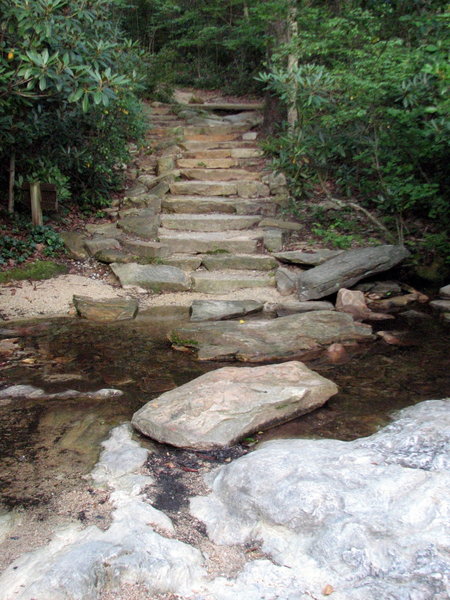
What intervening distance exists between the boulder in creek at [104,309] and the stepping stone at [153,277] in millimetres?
648

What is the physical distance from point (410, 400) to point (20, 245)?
4607 millimetres

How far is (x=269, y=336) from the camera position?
4414mm

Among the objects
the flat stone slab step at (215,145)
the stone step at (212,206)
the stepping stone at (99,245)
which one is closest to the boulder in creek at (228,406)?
the stepping stone at (99,245)

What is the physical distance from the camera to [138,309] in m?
5.22

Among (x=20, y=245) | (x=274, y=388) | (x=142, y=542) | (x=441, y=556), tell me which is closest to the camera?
(x=441, y=556)

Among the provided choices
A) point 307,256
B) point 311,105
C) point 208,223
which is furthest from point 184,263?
point 311,105

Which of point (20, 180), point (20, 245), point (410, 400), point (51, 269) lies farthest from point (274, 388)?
point (20, 180)

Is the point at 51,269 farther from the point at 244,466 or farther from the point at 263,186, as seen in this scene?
the point at 244,466

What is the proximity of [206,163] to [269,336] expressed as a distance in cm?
537

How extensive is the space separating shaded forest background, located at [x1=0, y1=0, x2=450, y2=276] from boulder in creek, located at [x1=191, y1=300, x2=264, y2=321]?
190cm

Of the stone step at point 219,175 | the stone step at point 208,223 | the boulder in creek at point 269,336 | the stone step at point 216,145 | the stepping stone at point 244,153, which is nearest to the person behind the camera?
the boulder in creek at point 269,336

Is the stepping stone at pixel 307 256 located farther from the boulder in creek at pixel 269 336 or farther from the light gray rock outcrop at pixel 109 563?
the light gray rock outcrop at pixel 109 563

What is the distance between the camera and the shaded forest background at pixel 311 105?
192 inches

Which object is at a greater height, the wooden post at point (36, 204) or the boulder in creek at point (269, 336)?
the wooden post at point (36, 204)
